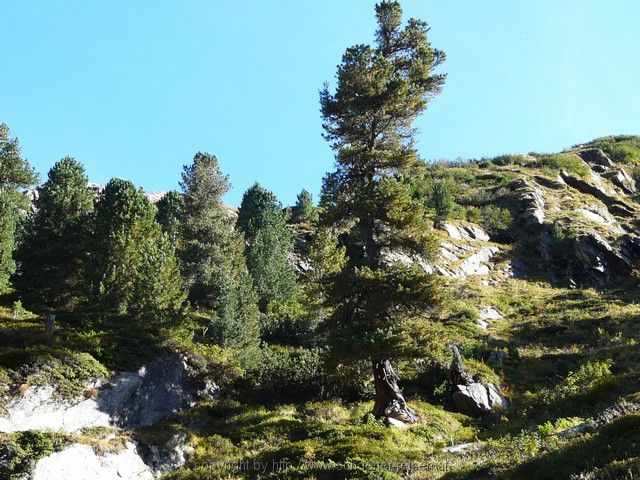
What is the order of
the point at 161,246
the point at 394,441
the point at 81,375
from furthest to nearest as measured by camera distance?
the point at 161,246 → the point at 81,375 → the point at 394,441

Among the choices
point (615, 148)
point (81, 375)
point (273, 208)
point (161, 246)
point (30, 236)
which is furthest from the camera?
point (615, 148)

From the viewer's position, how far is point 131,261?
34188 mm

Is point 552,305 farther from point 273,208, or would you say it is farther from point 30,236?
point 30,236

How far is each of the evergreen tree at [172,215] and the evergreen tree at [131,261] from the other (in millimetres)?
12445

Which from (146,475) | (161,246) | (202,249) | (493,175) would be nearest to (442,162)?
(493,175)

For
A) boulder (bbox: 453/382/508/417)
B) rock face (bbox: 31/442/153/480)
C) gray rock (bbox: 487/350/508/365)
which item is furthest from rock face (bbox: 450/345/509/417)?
rock face (bbox: 31/442/153/480)

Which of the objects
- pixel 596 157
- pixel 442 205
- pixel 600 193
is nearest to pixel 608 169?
pixel 596 157

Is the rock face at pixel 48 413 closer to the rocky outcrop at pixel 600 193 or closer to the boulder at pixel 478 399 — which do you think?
the boulder at pixel 478 399

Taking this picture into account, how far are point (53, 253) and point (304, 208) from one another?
138 feet

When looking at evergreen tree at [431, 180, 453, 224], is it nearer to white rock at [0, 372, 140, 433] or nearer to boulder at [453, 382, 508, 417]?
boulder at [453, 382, 508, 417]

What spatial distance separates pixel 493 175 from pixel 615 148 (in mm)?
32083

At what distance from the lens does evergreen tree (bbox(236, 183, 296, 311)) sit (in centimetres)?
4556

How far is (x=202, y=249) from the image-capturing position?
4653 centimetres

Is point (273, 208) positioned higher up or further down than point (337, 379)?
higher up
